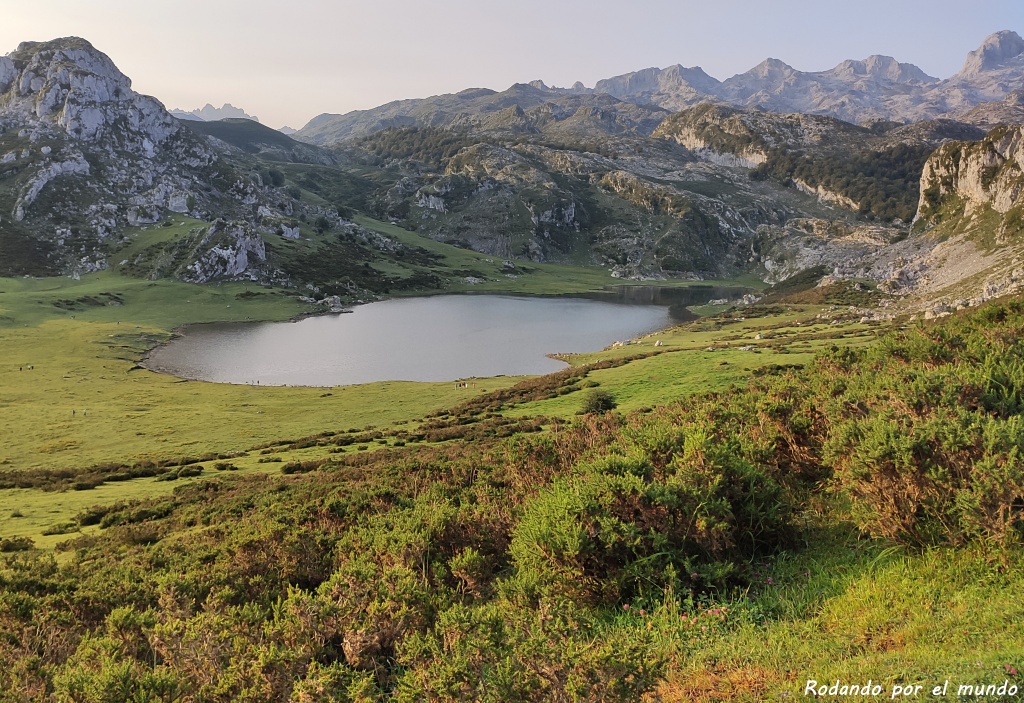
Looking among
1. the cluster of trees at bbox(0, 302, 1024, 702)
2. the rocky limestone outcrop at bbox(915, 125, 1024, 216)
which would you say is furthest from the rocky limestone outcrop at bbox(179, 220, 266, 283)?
the rocky limestone outcrop at bbox(915, 125, 1024, 216)

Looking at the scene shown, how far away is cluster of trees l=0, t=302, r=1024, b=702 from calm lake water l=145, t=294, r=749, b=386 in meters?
64.9

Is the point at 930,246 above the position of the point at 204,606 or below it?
above

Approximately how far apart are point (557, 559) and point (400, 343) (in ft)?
325

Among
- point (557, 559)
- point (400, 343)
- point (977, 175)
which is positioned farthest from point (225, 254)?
point (977, 175)

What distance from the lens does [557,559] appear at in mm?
9070

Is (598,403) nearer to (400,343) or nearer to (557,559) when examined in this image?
(557,559)

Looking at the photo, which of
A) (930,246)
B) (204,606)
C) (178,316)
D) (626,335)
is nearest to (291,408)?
(204,606)

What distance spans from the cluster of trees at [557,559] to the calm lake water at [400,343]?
64.9 m

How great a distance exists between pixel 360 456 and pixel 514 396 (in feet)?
68.4

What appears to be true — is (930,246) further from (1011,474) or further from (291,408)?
(1011,474)

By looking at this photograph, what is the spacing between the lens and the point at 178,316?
125 metres

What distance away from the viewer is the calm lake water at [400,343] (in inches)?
3265

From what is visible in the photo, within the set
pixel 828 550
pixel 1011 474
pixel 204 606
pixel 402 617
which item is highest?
pixel 1011 474

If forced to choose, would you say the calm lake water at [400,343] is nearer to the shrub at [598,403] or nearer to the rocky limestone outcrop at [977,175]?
the shrub at [598,403]
